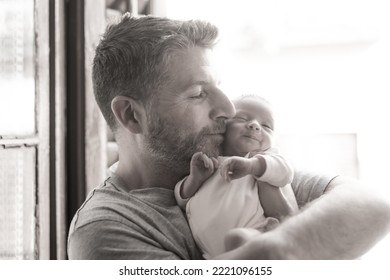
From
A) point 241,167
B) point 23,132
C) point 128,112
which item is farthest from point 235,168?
point 23,132

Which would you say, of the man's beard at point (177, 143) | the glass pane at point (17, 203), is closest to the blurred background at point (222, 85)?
the glass pane at point (17, 203)

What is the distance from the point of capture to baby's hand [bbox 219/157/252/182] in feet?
3.40

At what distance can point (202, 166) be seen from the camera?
3.59ft

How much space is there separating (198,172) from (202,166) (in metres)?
0.01

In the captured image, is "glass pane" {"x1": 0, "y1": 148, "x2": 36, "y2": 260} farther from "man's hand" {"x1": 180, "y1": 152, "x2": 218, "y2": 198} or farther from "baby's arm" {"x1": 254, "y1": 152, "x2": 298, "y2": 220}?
"baby's arm" {"x1": 254, "y1": 152, "x2": 298, "y2": 220}

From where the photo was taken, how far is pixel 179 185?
112 cm

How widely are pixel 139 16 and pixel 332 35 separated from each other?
423mm

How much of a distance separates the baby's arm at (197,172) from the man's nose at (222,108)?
9 cm

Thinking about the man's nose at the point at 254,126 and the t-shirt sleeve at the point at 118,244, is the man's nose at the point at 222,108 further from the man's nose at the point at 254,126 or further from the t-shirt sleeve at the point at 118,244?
the t-shirt sleeve at the point at 118,244

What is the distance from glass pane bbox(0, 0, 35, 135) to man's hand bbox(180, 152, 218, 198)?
1.40ft

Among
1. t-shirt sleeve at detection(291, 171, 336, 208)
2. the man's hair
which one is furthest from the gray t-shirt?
the man's hair

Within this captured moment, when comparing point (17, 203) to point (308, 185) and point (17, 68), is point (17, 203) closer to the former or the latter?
point (17, 68)

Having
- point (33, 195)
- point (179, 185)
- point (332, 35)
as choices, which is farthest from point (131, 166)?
point (332, 35)

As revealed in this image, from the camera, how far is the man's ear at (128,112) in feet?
3.74
